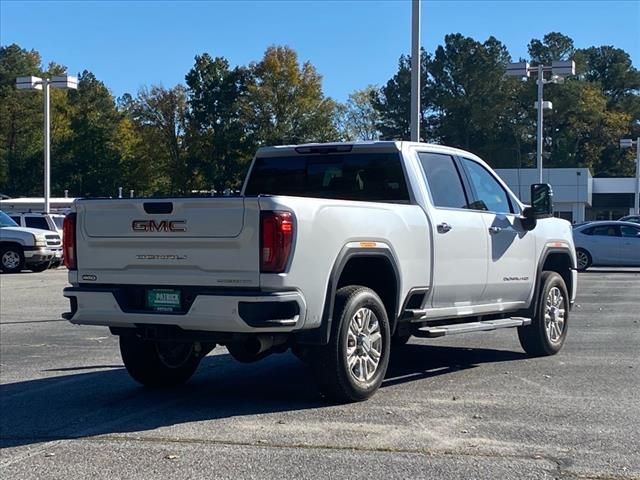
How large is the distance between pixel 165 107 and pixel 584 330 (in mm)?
60794

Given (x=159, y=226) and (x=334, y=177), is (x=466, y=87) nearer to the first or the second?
(x=334, y=177)

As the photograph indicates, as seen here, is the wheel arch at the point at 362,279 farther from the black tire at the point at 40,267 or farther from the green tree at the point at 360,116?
the green tree at the point at 360,116

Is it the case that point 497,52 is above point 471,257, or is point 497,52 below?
above

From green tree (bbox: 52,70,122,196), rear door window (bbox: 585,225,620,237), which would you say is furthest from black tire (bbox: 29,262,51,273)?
green tree (bbox: 52,70,122,196)

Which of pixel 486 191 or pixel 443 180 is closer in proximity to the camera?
pixel 443 180

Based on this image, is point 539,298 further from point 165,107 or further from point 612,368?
point 165,107

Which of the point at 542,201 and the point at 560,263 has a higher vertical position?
the point at 542,201

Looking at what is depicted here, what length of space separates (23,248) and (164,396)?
20121 mm

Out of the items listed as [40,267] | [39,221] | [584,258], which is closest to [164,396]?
[584,258]

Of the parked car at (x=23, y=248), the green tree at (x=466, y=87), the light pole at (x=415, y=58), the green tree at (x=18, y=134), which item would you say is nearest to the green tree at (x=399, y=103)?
the green tree at (x=466, y=87)

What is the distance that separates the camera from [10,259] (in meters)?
27.5

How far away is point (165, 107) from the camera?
7106 cm

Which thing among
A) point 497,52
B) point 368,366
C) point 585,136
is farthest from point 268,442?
point 585,136

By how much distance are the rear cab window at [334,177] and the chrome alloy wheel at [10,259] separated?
19.4m
